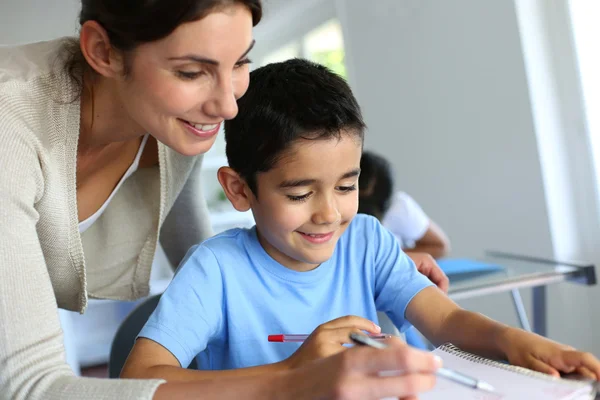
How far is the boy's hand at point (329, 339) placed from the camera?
74 centimetres

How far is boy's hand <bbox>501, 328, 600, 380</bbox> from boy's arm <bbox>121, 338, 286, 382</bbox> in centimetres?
27

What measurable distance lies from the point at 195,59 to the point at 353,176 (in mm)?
274

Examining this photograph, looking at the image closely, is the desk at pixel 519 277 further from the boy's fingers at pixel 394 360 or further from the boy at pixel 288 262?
the boy's fingers at pixel 394 360

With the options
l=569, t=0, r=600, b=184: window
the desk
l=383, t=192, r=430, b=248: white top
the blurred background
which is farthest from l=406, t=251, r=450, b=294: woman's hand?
l=569, t=0, r=600, b=184: window

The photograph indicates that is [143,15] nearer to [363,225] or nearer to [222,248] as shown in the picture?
[222,248]

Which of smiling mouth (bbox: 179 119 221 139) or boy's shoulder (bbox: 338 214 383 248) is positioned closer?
smiling mouth (bbox: 179 119 221 139)

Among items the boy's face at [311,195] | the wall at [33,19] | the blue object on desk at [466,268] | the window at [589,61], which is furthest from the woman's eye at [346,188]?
the wall at [33,19]

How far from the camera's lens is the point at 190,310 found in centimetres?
92

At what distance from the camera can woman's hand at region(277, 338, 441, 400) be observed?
0.56 meters

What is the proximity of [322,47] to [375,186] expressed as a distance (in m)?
2.82

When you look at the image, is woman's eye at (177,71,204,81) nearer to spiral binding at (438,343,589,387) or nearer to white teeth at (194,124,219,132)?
white teeth at (194,124,219,132)

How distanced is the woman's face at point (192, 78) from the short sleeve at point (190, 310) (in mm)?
173

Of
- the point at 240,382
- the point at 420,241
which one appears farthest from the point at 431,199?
the point at 240,382

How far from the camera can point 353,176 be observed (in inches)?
37.4
